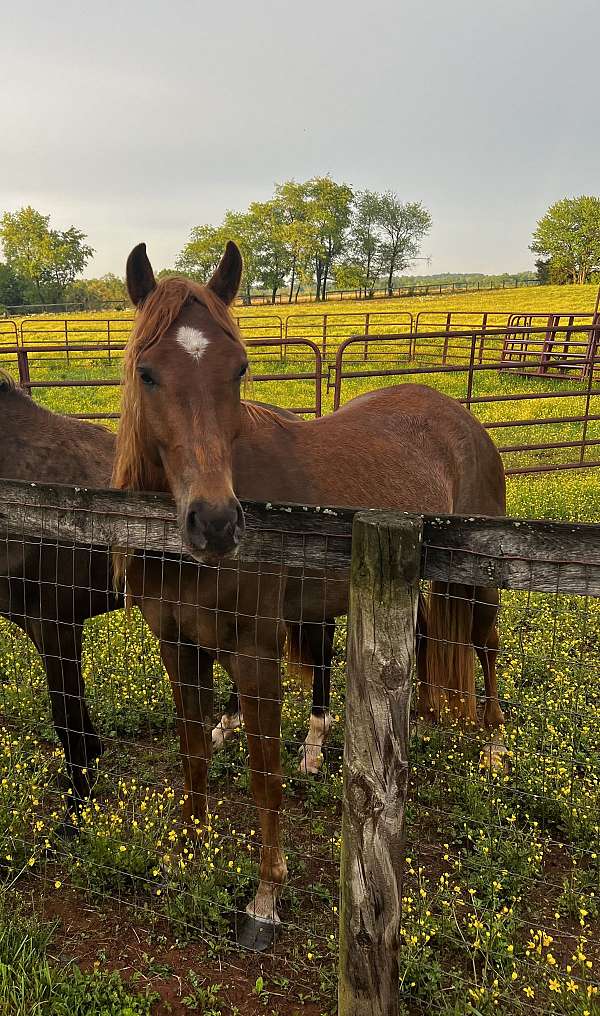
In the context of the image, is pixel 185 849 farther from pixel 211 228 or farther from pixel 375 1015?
pixel 211 228

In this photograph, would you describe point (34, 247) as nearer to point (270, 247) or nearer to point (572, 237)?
point (270, 247)

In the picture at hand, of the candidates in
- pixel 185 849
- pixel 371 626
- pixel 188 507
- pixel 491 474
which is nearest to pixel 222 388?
pixel 188 507

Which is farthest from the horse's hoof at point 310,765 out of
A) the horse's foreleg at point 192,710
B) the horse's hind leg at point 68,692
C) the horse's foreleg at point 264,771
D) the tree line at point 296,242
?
the tree line at point 296,242

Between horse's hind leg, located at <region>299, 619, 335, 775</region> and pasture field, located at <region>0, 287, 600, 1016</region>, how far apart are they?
4.5 inches

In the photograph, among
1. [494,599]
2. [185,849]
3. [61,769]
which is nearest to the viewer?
[185,849]

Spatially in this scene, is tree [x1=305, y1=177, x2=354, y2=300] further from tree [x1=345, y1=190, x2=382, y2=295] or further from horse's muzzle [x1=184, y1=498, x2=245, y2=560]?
horse's muzzle [x1=184, y1=498, x2=245, y2=560]

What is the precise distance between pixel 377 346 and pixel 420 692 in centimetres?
2385

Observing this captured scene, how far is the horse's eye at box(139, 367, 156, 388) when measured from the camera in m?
2.21

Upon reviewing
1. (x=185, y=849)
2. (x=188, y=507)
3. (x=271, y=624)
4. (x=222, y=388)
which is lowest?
(x=185, y=849)

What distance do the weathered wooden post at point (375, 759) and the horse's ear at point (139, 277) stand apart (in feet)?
4.51

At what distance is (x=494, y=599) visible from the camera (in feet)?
13.4

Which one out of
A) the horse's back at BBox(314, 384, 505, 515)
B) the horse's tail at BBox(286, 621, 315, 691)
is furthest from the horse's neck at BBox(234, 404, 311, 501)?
the horse's tail at BBox(286, 621, 315, 691)

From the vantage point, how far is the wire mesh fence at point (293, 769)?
1.86 meters

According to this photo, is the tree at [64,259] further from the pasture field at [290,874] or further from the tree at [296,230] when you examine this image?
the pasture field at [290,874]
